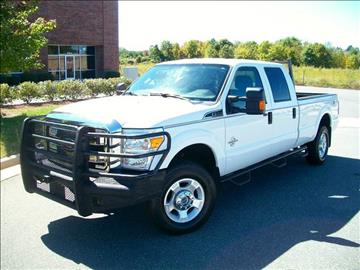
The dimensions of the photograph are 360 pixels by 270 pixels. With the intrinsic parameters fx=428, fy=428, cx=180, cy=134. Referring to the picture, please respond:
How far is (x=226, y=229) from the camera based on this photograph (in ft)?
16.1

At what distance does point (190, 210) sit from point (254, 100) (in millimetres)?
1494

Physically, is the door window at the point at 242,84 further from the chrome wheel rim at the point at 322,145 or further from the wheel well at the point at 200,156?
the chrome wheel rim at the point at 322,145

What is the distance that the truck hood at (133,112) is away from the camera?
172 inches

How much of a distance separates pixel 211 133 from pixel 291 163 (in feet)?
12.0

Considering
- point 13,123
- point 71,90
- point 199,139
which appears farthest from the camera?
point 71,90

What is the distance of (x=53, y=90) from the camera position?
672 inches

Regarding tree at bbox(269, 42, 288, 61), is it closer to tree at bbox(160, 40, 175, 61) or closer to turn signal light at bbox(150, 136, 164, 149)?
tree at bbox(160, 40, 175, 61)

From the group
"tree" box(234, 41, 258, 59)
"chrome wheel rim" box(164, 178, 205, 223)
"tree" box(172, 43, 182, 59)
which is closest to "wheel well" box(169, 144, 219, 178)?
"chrome wheel rim" box(164, 178, 205, 223)

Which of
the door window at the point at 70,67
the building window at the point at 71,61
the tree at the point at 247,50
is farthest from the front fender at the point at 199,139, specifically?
the tree at the point at 247,50

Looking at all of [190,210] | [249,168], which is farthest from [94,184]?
[249,168]

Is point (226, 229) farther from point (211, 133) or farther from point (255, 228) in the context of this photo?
point (211, 133)

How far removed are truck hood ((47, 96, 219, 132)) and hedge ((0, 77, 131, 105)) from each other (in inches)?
434

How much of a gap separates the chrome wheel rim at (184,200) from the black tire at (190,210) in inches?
1.2

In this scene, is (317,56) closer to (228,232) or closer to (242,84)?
(242,84)
